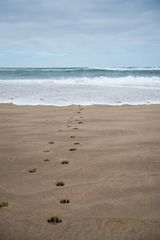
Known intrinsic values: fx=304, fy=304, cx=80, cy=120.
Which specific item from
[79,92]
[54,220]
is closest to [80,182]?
[54,220]

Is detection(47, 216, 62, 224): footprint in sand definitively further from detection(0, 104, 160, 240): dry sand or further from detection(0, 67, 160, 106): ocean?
detection(0, 67, 160, 106): ocean

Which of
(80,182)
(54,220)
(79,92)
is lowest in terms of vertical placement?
(54,220)

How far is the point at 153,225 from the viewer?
3043 mm

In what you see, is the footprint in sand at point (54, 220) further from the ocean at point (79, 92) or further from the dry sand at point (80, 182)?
the ocean at point (79, 92)

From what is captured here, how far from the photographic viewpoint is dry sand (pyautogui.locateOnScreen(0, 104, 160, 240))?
3.01 m

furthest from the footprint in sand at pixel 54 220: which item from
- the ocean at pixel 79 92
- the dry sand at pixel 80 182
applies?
the ocean at pixel 79 92

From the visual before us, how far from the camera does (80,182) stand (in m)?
4.14

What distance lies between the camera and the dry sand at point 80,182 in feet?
9.87

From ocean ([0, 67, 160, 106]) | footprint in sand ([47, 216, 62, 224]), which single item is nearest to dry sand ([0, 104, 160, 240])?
footprint in sand ([47, 216, 62, 224])

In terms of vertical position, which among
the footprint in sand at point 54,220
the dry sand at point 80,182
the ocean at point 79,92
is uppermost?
the ocean at point 79,92

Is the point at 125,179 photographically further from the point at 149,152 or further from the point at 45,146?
the point at 45,146

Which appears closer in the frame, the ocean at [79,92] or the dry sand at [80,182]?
the dry sand at [80,182]

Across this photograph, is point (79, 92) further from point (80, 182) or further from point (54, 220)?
point (54, 220)

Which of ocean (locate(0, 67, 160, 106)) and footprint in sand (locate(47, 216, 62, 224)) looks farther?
ocean (locate(0, 67, 160, 106))
